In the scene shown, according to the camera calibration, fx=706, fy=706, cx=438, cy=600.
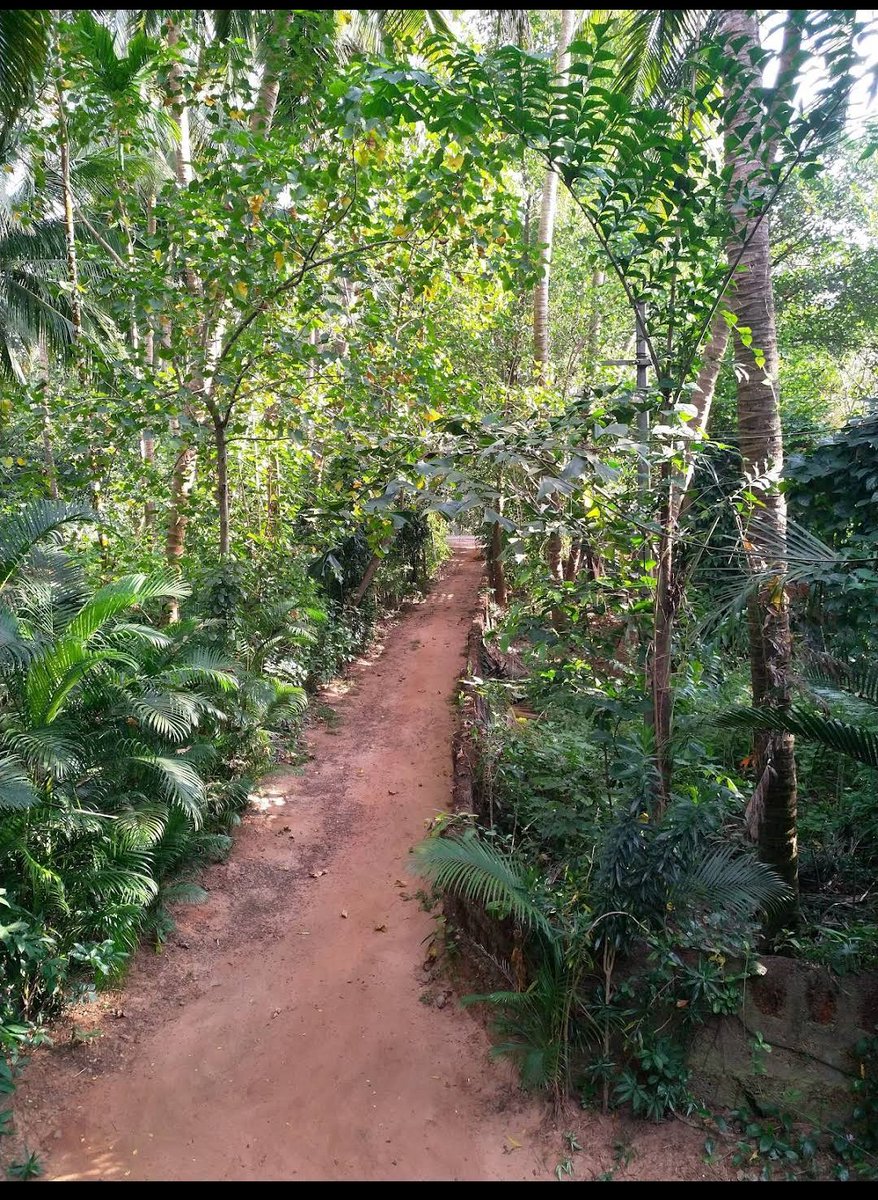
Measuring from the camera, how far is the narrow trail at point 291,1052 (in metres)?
3.14

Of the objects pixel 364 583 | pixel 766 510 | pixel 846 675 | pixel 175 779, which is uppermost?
pixel 766 510

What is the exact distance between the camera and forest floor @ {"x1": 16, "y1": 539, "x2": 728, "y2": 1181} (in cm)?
312

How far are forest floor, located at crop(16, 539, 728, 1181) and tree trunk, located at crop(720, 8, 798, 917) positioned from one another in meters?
1.66

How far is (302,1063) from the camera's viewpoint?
146 inches

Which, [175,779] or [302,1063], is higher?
[175,779]

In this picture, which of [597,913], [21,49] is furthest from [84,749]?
[21,49]

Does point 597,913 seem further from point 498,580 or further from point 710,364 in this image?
point 498,580

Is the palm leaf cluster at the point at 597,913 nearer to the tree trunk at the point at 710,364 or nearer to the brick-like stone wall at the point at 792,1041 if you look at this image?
the brick-like stone wall at the point at 792,1041

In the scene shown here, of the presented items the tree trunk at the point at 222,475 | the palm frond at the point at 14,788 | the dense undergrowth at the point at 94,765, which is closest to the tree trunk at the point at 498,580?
the tree trunk at the point at 222,475

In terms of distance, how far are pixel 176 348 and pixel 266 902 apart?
4712mm

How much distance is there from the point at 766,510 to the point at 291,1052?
4.01 m

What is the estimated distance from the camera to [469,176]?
5.17 m

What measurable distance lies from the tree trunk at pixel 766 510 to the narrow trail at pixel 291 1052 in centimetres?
205

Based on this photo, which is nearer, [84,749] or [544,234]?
[84,749]
